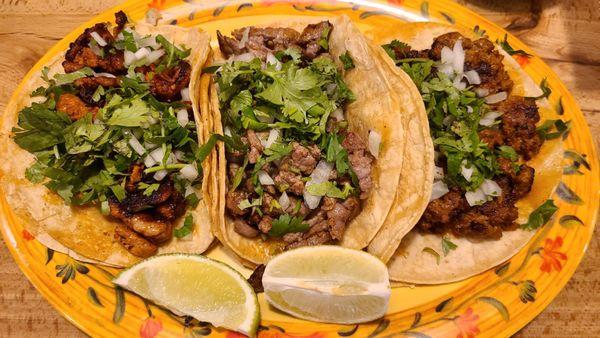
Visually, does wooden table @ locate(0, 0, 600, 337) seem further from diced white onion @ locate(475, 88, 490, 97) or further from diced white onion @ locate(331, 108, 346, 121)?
diced white onion @ locate(331, 108, 346, 121)

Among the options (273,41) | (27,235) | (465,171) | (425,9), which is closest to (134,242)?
(27,235)

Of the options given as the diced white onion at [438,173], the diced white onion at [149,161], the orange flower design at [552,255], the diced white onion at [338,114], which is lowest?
the orange flower design at [552,255]

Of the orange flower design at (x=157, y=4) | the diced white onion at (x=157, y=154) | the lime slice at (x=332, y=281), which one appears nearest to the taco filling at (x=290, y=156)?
the lime slice at (x=332, y=281)

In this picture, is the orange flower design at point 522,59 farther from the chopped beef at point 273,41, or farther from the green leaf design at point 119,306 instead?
the green leaf design at point 119,306

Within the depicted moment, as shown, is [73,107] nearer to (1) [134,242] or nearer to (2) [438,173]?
(1) [134,242]

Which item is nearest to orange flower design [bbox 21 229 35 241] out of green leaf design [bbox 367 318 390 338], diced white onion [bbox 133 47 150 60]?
diced white onion [bbox 133 47 150 60]

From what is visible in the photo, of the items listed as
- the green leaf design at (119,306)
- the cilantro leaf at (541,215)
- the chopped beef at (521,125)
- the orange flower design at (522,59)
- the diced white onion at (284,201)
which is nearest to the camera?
the green leaf design at (119,306)

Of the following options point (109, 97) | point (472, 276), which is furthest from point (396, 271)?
point (109, 97)
